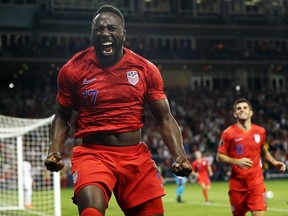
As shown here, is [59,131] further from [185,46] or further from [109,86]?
[185,46]

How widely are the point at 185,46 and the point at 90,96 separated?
163 ft

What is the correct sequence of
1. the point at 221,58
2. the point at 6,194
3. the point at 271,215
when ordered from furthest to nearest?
1. the point at 221,58
2. the point at 6,194
3. the point at 271,215

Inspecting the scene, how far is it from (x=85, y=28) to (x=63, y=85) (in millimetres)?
46460

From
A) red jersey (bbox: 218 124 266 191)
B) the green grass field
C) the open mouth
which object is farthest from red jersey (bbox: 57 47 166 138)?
the green grass field

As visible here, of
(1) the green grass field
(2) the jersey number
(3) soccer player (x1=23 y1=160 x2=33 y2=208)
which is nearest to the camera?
(2) the jersey number

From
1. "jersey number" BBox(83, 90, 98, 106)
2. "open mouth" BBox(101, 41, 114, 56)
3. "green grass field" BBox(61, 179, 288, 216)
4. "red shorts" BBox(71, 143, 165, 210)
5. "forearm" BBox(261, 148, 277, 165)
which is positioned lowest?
"green grass field" BBox(61, 179, 288, 216)

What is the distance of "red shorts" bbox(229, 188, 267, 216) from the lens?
9328 mm

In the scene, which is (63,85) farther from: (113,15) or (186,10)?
(186,10)

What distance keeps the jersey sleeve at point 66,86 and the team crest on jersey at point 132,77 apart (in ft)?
1.51

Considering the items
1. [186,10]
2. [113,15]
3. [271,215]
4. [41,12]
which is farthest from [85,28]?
[113,15]

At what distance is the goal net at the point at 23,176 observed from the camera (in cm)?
1716

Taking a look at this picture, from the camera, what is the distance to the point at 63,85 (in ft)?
18.1

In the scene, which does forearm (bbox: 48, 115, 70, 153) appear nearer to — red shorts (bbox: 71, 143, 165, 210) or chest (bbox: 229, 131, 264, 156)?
red shorts (bbox: 71, 143, 165, 210)

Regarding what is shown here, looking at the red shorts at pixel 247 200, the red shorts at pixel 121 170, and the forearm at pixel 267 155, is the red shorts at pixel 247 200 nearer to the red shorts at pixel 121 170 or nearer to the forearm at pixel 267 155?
the forearm at pixel 267 155
